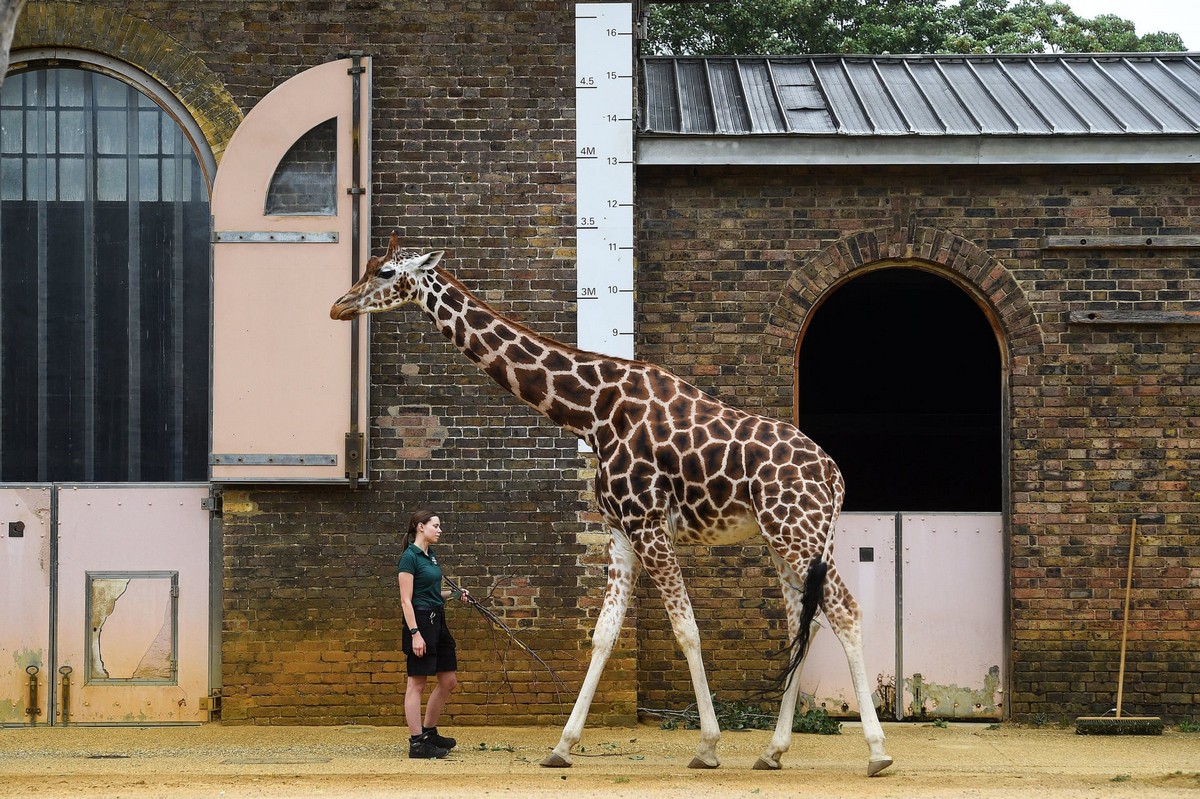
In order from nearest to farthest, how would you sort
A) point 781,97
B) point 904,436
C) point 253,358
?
1. point 253,358
2. point 781,97
3. point 904,436

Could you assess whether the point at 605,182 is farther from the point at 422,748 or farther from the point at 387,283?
the point at 422,748

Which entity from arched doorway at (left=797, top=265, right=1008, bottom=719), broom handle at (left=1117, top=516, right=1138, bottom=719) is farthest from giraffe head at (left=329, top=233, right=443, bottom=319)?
arched doorway at (left=797, top=265, right=1008, bottom=719)

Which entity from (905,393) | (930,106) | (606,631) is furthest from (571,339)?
(905,393)

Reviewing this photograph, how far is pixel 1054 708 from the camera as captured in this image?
9.59 metres

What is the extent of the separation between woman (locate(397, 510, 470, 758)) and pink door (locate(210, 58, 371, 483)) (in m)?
1.39

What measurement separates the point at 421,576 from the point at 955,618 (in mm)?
4146

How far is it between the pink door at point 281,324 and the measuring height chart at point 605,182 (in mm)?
1532

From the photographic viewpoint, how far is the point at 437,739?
827cm

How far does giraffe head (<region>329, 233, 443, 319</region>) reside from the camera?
27.1 feet

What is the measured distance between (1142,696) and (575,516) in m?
4.24

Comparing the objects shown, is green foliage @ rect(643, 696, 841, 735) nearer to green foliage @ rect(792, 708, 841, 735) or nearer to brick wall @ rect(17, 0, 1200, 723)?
green foliage @ rect(792, 708, 841, 735)

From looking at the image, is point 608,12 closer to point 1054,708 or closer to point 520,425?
point 520,425

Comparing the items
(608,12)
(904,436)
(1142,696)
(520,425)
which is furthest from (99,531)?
(904,436)

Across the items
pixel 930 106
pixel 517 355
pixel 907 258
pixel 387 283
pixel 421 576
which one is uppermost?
pixel 930 106
